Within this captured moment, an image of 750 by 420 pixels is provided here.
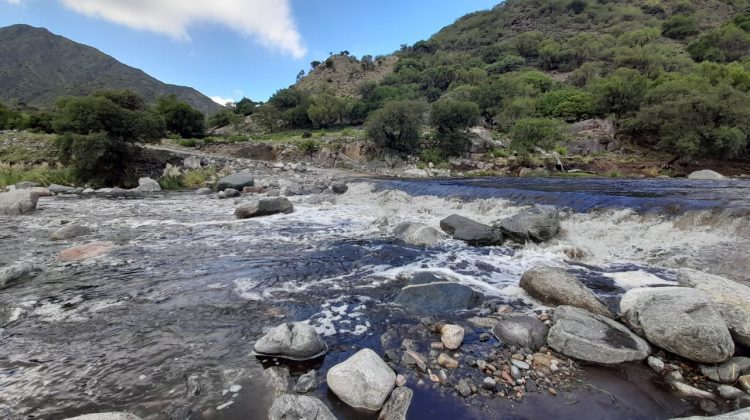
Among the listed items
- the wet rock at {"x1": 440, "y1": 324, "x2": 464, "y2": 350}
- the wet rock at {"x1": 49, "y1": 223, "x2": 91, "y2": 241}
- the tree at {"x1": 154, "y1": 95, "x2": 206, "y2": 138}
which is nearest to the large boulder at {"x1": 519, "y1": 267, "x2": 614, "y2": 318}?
the wet rock at {"x1": 440, "y1": 324, "x2": 464, "y2": 350}

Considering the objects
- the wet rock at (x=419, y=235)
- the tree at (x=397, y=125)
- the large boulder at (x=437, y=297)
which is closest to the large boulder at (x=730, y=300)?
the large boulder at (x=437, y=297)

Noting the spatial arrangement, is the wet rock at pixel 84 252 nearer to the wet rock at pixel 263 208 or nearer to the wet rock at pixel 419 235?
the wet rock at pixel 263 208

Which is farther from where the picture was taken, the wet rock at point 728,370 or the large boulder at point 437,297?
the large boulder at point 437,297

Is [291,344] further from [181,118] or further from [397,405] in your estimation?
[181,118]

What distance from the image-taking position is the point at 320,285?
600cm

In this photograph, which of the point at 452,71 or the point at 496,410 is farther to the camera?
the point at 452,71

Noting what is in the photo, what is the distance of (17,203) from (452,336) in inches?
654

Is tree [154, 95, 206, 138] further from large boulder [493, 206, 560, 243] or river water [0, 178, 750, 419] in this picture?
large boulder [493, 206, 560, 243]

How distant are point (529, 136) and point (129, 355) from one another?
117 feet

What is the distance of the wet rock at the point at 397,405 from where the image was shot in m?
2.94

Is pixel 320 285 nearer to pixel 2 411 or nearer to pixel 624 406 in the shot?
pixel 2 411

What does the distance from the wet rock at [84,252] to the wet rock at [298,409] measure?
713cm

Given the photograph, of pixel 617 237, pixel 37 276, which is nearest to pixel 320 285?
pixel 37 276

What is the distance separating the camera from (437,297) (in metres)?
5.24
